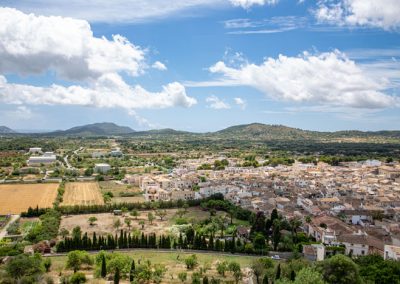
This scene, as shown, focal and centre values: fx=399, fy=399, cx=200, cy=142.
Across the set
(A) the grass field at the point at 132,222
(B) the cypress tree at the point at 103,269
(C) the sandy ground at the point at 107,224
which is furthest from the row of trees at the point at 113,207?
(B) the cypress tree at the point at 103,269

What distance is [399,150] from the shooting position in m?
128

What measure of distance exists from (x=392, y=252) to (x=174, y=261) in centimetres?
1752

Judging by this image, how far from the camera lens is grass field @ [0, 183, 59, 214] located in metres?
53.1

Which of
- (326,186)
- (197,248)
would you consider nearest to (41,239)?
(197,248)

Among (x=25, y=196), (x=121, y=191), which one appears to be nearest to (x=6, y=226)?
(x=25, y=196)

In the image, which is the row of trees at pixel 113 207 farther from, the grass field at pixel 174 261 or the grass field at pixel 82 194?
the grass field at pixel 174 261

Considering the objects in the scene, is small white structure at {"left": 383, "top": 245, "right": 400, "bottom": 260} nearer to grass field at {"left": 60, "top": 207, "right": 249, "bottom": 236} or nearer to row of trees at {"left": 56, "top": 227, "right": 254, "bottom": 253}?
row of trees at {"left": 56, "top": 227, "right": 254, "bottom": 253}

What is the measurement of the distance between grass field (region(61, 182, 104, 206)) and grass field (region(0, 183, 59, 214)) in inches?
81.4

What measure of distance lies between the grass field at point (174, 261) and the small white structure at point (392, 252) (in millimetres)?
10848

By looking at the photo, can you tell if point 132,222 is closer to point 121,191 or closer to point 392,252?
point 121,191

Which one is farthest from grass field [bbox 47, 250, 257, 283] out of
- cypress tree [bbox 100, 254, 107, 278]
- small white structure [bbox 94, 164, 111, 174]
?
small white structure [bbox 94, 164, 111, 174]

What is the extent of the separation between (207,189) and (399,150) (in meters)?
92.5

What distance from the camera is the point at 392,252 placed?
31875 mm

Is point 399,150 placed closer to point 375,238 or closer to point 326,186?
point 326,186
